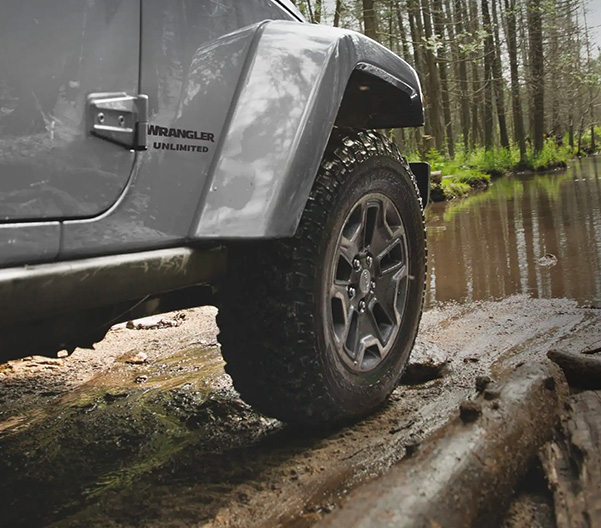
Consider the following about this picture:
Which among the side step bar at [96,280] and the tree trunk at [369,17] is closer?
the side step bar at [96,280]

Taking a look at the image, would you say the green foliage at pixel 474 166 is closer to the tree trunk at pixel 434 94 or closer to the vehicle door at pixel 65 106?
the tree trunk at pixel 434 94

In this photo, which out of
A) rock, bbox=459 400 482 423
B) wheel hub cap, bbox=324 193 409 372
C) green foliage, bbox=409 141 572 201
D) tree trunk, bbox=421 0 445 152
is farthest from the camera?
tree trunk, bbox=421 0 445 152

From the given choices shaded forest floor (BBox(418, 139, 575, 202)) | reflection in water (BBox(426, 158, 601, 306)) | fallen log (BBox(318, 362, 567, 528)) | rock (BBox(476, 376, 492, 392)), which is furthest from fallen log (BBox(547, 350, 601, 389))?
shaded forest floor (BBox(418, 139, 575, 202))

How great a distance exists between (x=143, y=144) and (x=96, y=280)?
1.27ft

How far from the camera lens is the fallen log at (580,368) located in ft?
7.55

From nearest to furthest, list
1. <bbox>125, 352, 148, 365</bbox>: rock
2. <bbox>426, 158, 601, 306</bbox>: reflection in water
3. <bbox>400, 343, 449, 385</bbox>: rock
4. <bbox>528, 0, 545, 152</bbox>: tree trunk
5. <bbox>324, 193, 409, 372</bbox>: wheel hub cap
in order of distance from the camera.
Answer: <bbox>324, 193, 409, 372</bbox>: wheel hub cap → <bbox>400, 343, 449, 385</bbox>: rock → <bbox>125, 352, 148, 365</bbox>: rock → <bbox>426, 158, 601, 306</bbox>: reflection in water → <bbox>528, 0, 545, 152</bbox>: tree trunk

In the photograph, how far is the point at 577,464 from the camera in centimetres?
170

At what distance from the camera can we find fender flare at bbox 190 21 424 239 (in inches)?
72.2

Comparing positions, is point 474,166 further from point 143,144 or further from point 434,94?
point 143,144

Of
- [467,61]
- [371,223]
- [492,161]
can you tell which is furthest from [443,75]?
[371,223]

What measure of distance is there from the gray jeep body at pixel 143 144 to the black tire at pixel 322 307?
0.13 meters

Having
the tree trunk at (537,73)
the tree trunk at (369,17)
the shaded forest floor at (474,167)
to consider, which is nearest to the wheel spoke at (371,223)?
the shaded forest floor at (474,167)

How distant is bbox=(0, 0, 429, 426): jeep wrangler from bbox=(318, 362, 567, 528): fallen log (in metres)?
0.53

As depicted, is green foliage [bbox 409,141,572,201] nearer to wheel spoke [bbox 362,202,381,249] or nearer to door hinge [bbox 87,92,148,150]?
wheel spoke [bbox 362,202,381,249]
